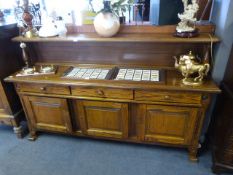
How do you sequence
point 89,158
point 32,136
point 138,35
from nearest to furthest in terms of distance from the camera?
point 138,35 < point 89,158 < point 32,136

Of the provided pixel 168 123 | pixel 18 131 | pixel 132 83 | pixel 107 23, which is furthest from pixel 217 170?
pixel 18 131

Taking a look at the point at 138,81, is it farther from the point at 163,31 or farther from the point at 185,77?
the point at 163,31

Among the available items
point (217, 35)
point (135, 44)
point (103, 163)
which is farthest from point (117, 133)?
point (217, 35)

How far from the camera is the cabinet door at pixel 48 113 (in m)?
1.64

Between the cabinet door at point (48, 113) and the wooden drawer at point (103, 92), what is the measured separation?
178 millimetres

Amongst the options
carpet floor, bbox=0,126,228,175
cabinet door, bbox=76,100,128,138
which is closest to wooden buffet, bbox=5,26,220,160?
cabinet door, bbox=76,100,128,138

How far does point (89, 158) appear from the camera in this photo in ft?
5.53

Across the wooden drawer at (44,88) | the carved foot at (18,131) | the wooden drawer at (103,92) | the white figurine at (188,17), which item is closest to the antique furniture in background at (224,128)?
the white figurine at (188,17)

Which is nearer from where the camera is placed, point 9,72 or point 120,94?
point 120,94

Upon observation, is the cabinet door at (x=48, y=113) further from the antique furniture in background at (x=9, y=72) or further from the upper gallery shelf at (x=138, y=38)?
the upper gallery shelf at (x=138, y=38)

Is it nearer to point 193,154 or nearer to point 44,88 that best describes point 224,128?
point 193,154

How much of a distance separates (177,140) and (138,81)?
62cm

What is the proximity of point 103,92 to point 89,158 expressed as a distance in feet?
2.16

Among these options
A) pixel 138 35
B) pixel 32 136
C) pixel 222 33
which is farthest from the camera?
pixel 32 136
